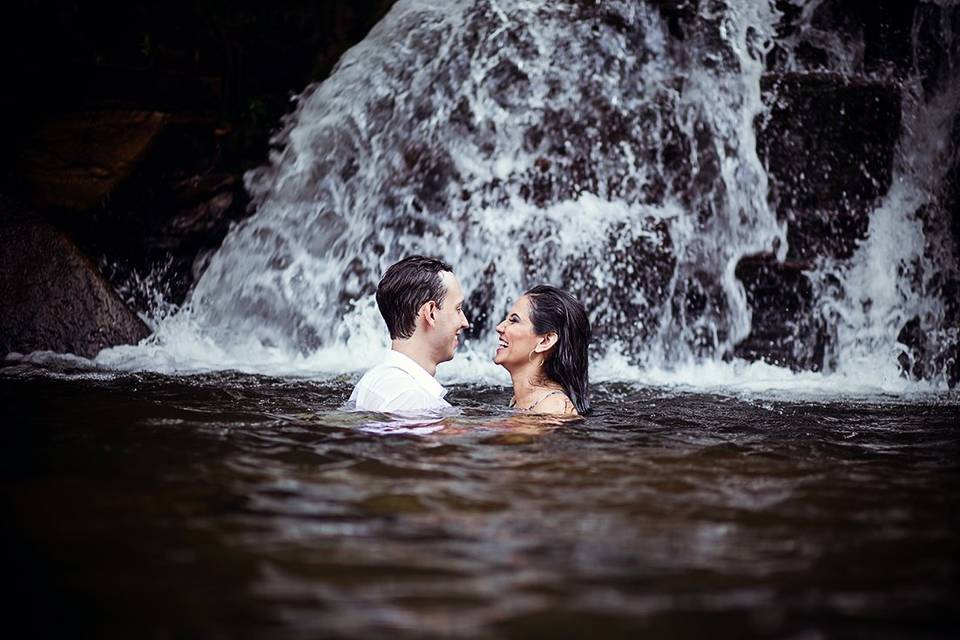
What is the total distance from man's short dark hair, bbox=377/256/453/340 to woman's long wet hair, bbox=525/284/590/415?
2.24ft

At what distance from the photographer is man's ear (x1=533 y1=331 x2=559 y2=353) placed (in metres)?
6.33

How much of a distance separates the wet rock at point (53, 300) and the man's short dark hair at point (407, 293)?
4889 mm

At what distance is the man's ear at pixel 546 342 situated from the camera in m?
6.33

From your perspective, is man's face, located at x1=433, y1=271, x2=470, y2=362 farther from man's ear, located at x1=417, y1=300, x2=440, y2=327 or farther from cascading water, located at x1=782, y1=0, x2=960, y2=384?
cascading water, located at x1=782, y1=0, x2=960, y2=384

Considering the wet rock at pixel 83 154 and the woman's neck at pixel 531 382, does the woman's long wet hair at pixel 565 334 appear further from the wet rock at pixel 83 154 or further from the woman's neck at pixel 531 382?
the wet rock at pixel 83 154

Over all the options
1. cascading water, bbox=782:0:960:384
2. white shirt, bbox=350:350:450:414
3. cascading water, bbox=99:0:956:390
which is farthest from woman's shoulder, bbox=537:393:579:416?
cascading water, bbox=782:0:960:384

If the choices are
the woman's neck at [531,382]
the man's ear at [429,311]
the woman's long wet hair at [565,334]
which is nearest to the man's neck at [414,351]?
the man's ear at [429,311]

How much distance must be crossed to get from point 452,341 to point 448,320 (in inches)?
6.5

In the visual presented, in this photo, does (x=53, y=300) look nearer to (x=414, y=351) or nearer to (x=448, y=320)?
(x=414, y=351)

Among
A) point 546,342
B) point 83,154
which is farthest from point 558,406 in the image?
point 83,154

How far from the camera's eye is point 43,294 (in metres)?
9.91

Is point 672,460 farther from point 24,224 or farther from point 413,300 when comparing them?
point 24,224

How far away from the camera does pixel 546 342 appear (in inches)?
250

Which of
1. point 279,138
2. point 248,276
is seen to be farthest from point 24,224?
point 279,138
